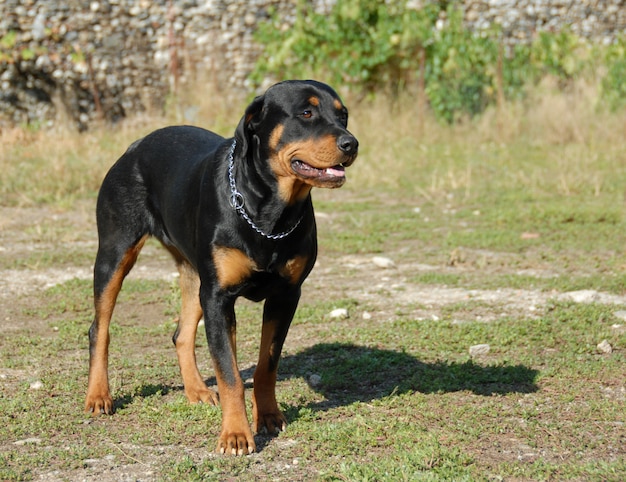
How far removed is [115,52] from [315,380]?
12.1 meters

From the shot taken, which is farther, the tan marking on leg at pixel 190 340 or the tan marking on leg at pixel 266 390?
the tan marking on leg at pixel 190 340

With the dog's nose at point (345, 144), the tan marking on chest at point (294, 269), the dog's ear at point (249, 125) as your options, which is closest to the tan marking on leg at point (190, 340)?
the tan marking on chest at point (294, 269)

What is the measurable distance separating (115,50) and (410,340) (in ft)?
38.2

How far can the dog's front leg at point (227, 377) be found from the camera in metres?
4.31

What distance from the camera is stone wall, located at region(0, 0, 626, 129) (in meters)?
15.3

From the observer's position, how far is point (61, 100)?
1566 centimetres

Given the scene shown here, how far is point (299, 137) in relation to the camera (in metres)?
4.33

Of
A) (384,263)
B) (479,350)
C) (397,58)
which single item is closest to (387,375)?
(479,350)

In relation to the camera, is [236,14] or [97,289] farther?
[236,14]

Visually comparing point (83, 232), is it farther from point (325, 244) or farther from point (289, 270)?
point (289, 270)

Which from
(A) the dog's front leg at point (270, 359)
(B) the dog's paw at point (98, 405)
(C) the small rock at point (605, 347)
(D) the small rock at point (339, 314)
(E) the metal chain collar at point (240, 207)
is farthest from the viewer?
(D) the small rock at point (339, 314)

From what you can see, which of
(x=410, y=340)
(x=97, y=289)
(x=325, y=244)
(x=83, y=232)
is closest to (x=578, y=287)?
(x=410, y=340)

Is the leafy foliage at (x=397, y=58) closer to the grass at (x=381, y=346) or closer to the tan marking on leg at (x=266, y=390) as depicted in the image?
the grass at (x=381, y=346)

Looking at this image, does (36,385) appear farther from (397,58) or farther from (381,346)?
(397,58)
